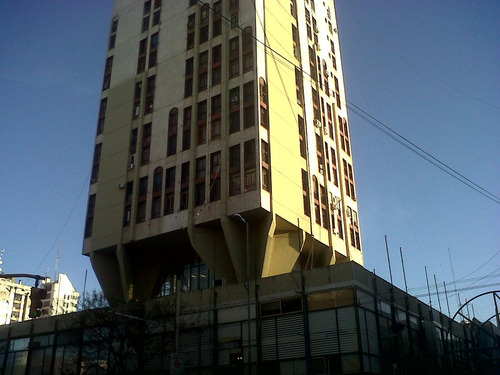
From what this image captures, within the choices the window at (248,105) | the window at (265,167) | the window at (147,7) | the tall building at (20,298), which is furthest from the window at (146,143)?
the tall building at (20,298)

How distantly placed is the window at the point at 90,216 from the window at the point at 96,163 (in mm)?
2113

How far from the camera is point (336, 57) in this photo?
247ft

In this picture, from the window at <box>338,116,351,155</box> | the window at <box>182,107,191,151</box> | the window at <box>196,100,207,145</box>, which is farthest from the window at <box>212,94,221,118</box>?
the window at <box>338,116,351,155</box>

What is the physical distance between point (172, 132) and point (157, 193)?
22.7 feet

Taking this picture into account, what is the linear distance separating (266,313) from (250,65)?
25.8 metres

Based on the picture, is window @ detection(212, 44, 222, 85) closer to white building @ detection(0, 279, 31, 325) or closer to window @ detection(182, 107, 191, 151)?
window @ detection(182, 107, 191, 151)

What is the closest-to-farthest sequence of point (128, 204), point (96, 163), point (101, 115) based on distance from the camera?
point (128, 204), point (96, 163), point (101, 115)

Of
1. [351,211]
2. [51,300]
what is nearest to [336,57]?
[351,211]

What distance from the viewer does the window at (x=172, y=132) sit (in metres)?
55.2

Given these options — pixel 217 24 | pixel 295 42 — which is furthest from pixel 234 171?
pixel 295 42

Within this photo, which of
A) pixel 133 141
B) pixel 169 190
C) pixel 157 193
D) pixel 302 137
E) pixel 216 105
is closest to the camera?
pixel 169 190

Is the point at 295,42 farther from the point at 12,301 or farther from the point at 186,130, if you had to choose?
the point at 12,301

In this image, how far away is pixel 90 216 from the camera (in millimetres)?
57844

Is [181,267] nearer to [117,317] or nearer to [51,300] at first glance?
[117,317]
